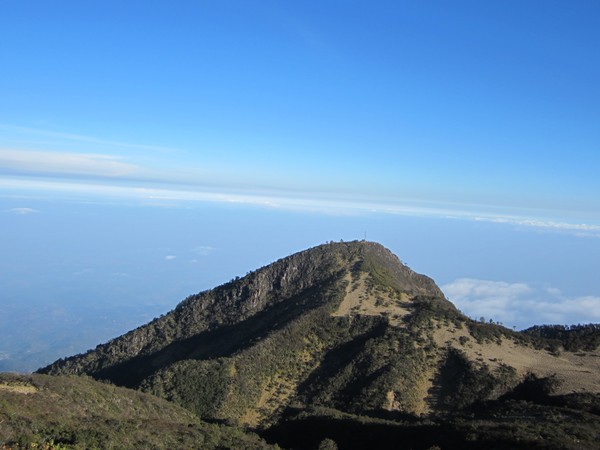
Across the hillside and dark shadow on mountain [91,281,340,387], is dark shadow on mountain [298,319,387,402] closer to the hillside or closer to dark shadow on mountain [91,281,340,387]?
dark shadow on mountain [91,281,340,387]

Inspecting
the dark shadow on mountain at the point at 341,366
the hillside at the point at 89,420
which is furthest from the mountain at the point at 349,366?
the hillside at the point at 89,420

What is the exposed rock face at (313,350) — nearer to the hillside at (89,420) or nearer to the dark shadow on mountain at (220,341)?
the dark shadow on mountain at (220,341)

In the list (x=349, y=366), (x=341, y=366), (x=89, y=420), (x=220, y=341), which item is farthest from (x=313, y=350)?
(x=89, y=420)

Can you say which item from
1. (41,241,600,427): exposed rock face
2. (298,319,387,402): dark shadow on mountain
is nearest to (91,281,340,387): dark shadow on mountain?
(41,241,600,427): exposed rock face

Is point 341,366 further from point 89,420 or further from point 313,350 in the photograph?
point 89,420

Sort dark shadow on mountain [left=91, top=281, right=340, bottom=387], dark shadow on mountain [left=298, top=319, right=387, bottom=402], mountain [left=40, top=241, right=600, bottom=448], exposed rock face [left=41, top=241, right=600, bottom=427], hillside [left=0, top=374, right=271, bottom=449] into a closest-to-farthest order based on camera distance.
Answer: hillside [left=0, top=374, right=271, bottom=449] → mountain [left=40, top=241, right=600, bottom=448] → exposed rock face [left=41, top=241, right=600, bottom=427] → dark shadow on mountain [left=298, top=319, right=387, bottom=402] → dark shadow on mountain [left=91, top=281, right=340, bottom=387]

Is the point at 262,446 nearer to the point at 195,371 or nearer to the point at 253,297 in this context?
the point at 195,371
